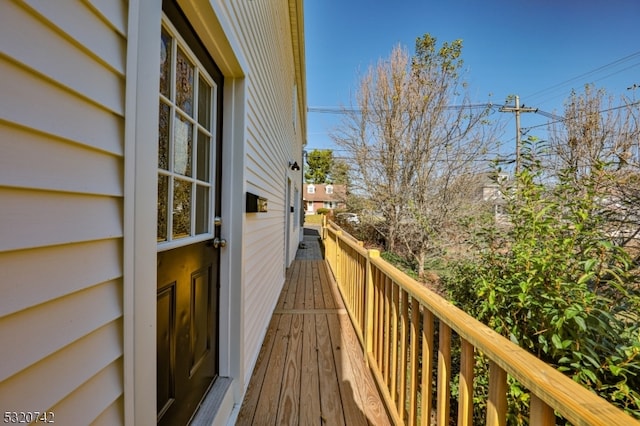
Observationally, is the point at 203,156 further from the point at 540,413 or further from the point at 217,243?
the point at 540,413

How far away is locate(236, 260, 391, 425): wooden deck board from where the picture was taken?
1822 millimetres

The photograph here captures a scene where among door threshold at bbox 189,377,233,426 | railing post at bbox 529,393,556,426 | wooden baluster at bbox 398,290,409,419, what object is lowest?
door threshold at bbox 189,377,233,426

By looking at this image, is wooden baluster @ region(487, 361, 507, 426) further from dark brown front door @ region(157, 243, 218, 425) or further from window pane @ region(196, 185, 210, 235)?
window pane @ region(196, 185, 210, 235)

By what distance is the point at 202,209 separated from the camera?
65.4 inches

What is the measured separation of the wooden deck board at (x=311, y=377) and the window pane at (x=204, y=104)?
186 cm

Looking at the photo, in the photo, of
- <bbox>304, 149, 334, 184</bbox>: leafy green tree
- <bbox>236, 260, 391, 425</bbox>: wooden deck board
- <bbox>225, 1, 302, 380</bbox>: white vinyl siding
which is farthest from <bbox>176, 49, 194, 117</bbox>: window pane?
<bbox>304, 149, 334, 184</bbox>: leafy green tree

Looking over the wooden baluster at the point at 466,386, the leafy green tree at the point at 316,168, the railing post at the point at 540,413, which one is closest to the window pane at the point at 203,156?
the wooden baluster at the point at 466,386

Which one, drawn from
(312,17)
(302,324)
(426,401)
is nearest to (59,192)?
(426,401)

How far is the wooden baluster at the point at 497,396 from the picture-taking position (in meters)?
0.82

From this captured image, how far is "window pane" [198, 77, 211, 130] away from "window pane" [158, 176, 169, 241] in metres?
0.54

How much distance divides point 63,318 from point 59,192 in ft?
0.94

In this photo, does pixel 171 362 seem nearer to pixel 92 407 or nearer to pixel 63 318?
pixel 92 407

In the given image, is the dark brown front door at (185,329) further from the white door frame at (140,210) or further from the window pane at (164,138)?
the window pane at (164,138)

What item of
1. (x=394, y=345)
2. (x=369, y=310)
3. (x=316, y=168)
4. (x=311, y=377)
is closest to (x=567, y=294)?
(x=394, y=345)
